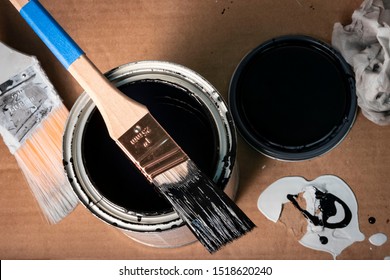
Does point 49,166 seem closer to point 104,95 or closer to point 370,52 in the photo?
point 104,95

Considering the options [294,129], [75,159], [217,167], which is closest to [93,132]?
[75,159]

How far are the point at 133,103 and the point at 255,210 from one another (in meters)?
0.30

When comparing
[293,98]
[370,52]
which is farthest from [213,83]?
[370,52]

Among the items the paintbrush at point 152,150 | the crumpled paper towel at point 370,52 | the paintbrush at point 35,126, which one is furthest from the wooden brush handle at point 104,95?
the crumpled paper towel at point 370,52

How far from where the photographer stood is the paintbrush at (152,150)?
2.12ft

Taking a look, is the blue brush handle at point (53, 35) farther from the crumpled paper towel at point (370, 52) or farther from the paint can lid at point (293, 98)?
the crumpled paper towel at point (370, 52)

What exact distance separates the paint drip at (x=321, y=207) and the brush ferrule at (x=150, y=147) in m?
0.25

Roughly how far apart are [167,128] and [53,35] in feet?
0.67

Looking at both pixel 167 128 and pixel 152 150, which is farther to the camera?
pixel 167 128

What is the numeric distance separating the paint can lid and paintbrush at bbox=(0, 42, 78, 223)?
27cm

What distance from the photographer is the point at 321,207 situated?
854 mm

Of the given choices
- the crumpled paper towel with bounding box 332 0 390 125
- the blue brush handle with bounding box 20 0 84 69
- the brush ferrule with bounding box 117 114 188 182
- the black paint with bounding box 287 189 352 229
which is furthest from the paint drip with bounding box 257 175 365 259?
the blue brush handle with bounding box 20 0 84 69

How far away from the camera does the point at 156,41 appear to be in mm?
899

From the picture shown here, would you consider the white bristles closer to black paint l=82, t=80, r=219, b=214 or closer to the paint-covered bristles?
black paint l=82, t=80, r=219, b=214
